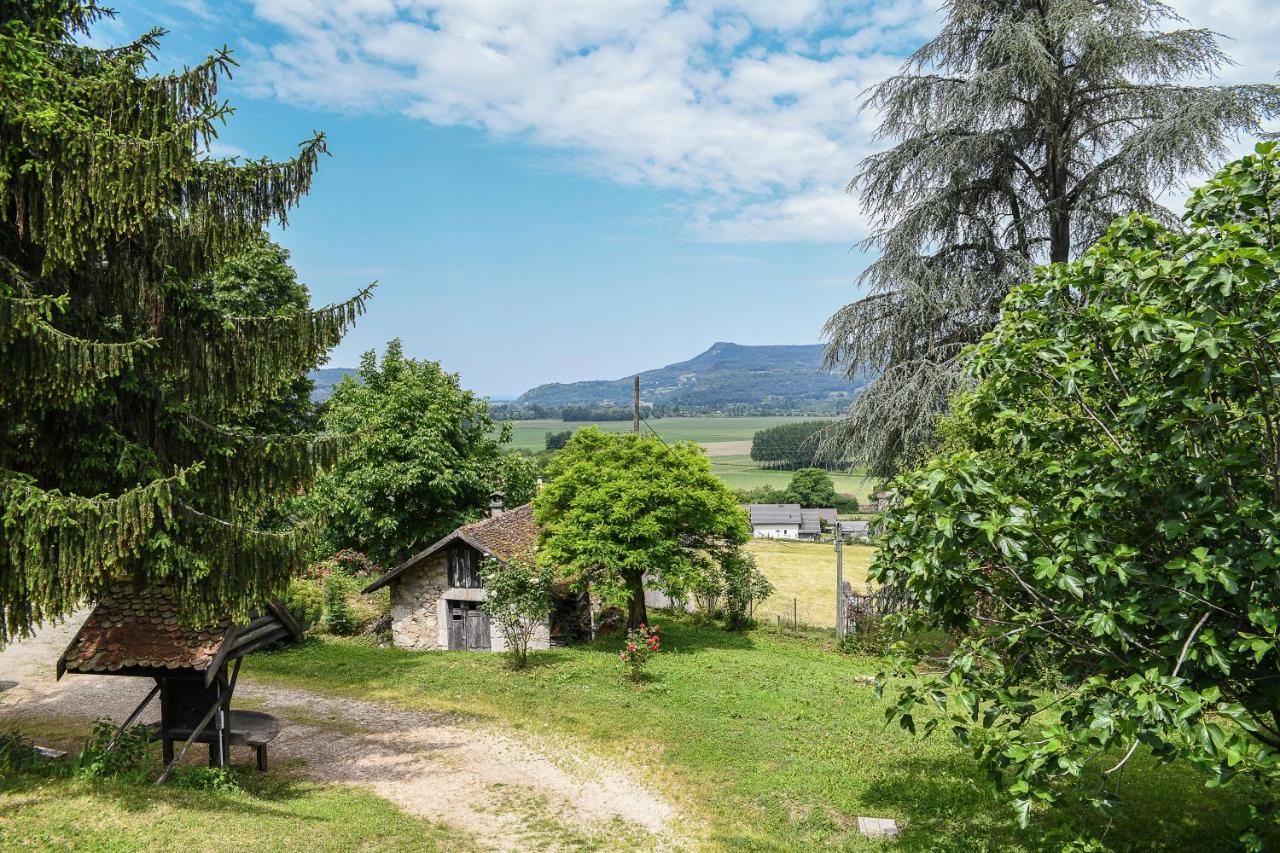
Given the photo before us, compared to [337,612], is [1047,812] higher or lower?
higher

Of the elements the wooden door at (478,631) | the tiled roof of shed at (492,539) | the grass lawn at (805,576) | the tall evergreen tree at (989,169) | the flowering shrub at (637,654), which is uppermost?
the tall evergreen tree at (989,169)

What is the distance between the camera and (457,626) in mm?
22812

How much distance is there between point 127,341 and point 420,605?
48.2ft

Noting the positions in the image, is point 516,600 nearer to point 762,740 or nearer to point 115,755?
point 762,740

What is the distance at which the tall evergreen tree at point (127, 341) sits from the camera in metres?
8.34

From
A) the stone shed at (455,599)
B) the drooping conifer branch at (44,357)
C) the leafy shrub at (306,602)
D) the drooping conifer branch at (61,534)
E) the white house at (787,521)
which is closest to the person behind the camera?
the drooping conifer branch at (44,357)

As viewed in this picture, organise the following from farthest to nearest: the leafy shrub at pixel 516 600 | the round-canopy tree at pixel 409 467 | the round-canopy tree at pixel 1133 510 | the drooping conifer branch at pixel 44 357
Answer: the round-canopy tree at pixel 409 467 < the leafy shrub at pixel 516 600 < the drooping conifer branch at pixel 44 357 < the round-canopy tree at pixel 1133 510

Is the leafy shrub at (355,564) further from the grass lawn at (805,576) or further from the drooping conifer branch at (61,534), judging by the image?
the drooping conifer branch at (61,534)

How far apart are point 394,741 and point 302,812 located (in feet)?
13.3

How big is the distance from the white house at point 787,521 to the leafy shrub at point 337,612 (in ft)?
201

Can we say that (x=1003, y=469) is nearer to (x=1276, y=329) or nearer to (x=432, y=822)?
(x=1276, y=329)

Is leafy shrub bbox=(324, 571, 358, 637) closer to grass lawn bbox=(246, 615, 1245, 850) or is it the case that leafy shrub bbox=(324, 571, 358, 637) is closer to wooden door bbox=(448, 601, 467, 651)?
grass lawn bbox=(246, 615, 1245, 850)

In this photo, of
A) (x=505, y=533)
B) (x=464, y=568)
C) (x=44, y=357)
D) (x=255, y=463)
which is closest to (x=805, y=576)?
(x=505, y=533)

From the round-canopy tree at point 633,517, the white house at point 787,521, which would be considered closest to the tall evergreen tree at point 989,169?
the round-canopy tree at point 633,517
